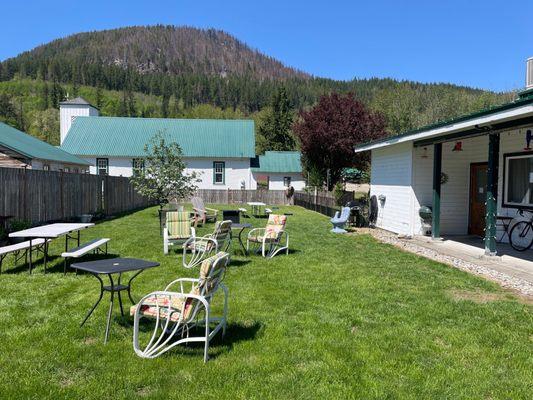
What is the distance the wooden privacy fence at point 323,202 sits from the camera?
1956 centimetres

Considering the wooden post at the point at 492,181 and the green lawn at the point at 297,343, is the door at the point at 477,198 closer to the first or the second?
the wooden post at the point at 492,181

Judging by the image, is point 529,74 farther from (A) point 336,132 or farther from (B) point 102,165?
(B) point 102,165

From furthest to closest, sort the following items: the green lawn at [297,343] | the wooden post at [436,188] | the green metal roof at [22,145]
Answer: the green metal roof at [22,145], the wooden post at [436,188], the green lawn at [297,343]

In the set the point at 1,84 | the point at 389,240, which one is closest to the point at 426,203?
the point at 389,240

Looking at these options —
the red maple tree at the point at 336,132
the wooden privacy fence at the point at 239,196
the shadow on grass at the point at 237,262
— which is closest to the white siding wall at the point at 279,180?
the wooden privacy fence at the point at 239,196

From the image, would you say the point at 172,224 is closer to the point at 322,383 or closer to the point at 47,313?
the point at 47,313

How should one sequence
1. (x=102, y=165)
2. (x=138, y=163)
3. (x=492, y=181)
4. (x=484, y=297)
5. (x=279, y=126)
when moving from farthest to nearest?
1. (x=279, y=126)
2. (x=102, y=165)
3. (x=138, y=163)
4. (x=492, y=181)
5. (x=484, y=297)

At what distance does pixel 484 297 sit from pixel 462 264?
8.21ft

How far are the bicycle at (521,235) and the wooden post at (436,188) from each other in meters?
1.92

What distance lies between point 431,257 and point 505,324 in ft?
14.8

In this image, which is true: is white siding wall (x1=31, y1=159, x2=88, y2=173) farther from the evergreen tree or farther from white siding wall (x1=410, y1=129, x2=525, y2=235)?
the evergreen tree

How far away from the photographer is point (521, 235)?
978cm

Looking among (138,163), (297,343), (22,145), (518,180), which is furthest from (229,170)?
(297,343)

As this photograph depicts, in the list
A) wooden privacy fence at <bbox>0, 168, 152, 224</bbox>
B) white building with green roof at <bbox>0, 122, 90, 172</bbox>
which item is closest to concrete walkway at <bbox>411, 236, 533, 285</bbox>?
wooden privacy fence at <bbox>0, 168, 152, 224</bbox>
